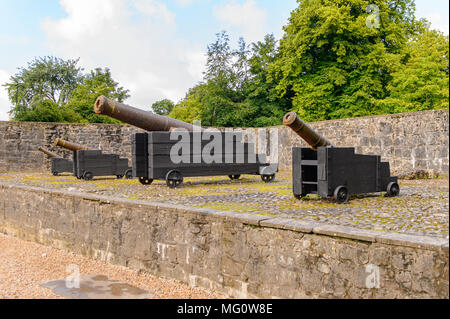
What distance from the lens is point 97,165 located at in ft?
40.9

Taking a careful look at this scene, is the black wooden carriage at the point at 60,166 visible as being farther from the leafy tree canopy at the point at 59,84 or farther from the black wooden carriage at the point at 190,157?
the leafy tree canopy at the point at 59,84

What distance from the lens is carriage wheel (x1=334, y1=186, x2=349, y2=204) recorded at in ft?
20.1

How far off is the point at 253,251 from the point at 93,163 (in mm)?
9191

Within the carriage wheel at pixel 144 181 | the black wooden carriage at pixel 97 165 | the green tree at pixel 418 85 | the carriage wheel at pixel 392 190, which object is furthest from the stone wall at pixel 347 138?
the carriage wheel at pixel 144 181

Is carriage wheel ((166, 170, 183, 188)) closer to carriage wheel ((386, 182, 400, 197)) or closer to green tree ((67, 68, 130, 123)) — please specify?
carriage wheel ((386, 182, 400, 197))

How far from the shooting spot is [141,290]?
4.95 m

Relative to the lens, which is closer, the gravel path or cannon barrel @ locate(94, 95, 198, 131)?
the gravel path

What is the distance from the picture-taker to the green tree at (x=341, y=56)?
880 inches

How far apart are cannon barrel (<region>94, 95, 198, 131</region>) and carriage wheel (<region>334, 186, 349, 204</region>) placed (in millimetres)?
4795

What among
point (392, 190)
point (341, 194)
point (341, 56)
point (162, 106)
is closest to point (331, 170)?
point (341, 194)

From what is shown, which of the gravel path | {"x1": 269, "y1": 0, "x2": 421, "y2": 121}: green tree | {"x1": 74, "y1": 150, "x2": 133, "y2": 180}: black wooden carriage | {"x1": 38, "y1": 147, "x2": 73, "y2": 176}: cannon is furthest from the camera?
{"x1": 269, "y1": 0, "x2": 421, "y2": 121}: green tree

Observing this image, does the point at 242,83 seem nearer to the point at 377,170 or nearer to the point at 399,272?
the point at 377,170

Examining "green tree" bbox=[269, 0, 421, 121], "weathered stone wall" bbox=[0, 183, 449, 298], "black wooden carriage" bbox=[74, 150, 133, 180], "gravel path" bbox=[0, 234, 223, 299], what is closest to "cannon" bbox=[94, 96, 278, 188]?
"weathered stone wall" bbox=[0, 183, 449, 298]

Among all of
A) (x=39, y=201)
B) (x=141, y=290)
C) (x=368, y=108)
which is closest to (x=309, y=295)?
(x=141, y=290)
